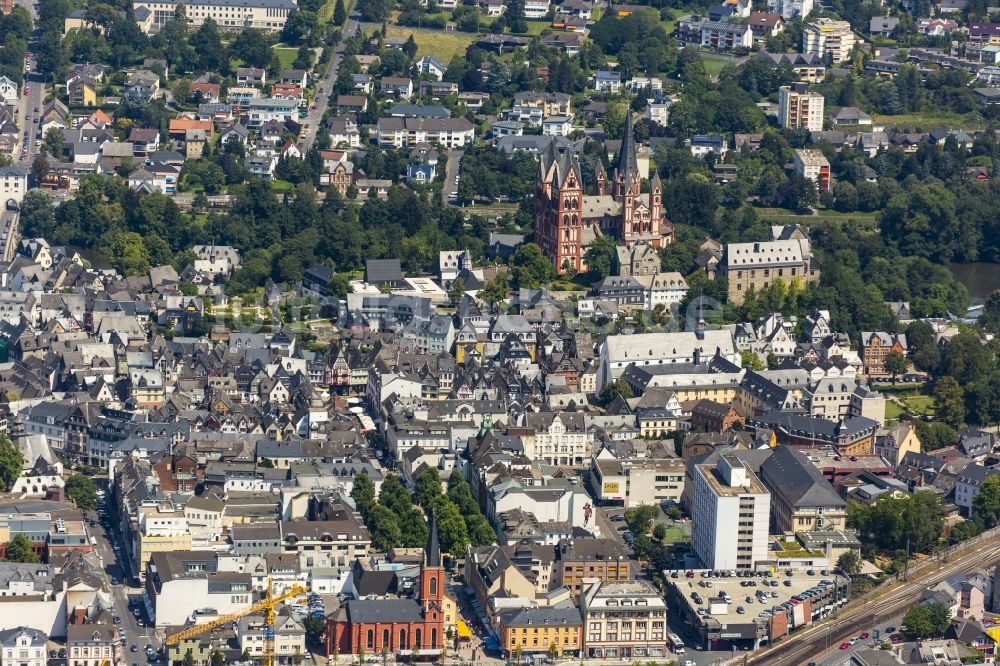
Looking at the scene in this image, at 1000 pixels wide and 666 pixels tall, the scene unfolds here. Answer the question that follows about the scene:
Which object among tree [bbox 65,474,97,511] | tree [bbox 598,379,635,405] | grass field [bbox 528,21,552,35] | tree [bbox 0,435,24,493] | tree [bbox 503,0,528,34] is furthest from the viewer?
grass field [bbox 528,21,552,35]

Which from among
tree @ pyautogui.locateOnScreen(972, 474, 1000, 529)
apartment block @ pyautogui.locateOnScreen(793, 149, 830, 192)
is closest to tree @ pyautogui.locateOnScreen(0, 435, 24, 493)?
tree @ pyautogui.locateOnScreen(972, 474, 1000, 529)

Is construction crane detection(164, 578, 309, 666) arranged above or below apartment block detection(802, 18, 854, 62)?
below

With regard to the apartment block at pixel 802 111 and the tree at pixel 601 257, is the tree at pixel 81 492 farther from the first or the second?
the apartment block at pixel 802 111

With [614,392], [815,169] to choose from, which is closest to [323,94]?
[815,169]

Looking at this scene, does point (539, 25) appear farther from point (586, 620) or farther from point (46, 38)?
point (586, 620)

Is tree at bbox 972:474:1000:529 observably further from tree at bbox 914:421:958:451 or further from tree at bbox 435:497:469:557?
tree at bbox 435:497:469:557
